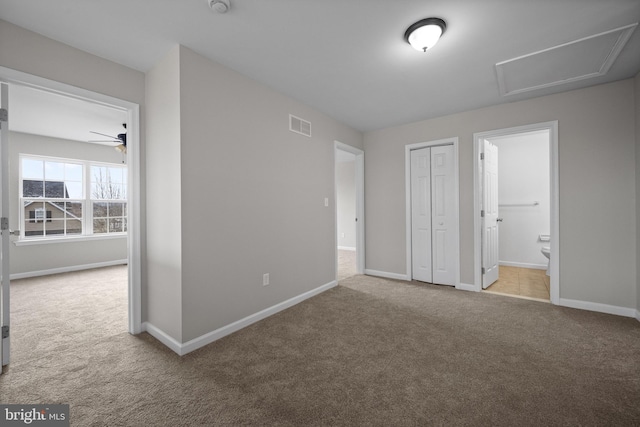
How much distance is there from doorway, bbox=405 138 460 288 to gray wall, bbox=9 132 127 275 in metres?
5.88

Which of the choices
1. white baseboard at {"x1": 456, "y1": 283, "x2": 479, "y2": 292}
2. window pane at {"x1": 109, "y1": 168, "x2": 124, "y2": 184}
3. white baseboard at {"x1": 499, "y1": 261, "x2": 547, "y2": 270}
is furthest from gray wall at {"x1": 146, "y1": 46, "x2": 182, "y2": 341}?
white baseboard at {"x1": 499, "y1": 261, "x2": 547, "y2": 270}

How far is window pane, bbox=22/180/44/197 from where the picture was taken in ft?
15.5

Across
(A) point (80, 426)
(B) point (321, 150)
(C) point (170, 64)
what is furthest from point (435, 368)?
(C) point (170, 64)

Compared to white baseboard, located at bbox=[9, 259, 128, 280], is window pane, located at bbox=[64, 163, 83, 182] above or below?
above

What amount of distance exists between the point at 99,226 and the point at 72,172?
1.15 metres

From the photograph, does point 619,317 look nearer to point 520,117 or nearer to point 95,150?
point 520,117

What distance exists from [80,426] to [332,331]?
1832mm

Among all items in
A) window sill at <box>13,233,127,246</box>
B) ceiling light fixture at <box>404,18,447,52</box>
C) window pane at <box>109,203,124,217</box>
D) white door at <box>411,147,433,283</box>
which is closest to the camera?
ceiling light fixture at <box>404,18,447,52</box>

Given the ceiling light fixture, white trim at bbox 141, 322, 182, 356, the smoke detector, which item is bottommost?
white trim at bbox 141, 322, 182, 356

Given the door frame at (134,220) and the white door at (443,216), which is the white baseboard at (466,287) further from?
the door frame at (134,220)

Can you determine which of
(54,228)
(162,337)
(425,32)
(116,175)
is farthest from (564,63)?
(54,228)

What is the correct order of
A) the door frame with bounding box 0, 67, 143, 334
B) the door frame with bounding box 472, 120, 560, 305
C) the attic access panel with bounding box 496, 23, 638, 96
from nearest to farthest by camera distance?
the attic access panel with bounding box 496, 23, 638, 96 → the door frame with bounding box 0, 67, 143, 334 → the door frame with bounding box 472, 120, 560, 305

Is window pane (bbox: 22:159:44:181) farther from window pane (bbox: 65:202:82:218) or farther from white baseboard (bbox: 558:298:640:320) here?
white baseboard (bbox: 558:298:640:320)

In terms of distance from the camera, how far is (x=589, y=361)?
2.06 m
